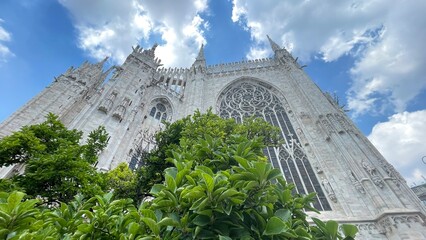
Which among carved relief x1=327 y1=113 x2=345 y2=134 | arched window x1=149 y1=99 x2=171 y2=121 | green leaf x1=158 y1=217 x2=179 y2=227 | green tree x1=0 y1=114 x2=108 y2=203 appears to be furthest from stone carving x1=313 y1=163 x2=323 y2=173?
green leaf x1=158 y1=217 x2=179 y2=227

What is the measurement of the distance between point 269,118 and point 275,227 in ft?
65.1

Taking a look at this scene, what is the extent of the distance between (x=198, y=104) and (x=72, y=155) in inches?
614

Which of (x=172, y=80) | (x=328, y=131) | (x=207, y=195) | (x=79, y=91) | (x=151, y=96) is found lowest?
(x=207, y=195)

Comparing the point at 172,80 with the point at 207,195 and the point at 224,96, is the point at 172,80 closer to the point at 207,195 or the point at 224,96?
the point at 224,96

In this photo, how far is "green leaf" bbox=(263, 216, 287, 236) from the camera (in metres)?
2.13

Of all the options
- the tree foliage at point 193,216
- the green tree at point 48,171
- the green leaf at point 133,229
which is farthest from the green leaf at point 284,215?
the green tree at point 48,171

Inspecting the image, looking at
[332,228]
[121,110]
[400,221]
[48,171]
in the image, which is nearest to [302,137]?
[400,221]

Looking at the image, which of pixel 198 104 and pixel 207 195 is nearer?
pixel 207 195

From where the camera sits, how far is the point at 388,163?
1438cm

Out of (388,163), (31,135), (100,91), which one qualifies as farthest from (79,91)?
(388,163)

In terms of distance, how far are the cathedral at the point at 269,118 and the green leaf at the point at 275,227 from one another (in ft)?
31.8

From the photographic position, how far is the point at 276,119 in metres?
21.1

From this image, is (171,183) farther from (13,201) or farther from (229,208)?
(13,201)

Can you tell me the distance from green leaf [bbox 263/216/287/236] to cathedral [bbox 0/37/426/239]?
9699 millimetres
